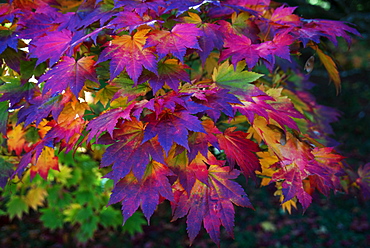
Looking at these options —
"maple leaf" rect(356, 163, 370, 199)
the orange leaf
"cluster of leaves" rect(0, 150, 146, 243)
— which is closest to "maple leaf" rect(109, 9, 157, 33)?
the orange leaf

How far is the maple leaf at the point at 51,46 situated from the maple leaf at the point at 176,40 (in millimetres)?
335

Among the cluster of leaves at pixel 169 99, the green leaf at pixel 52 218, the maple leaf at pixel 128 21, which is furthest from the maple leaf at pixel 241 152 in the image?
the green leaf at pixel 52 218

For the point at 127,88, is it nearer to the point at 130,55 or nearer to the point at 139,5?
the point at 130,55

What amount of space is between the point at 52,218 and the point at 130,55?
2.80 metres

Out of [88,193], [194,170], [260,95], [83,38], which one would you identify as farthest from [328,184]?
[88,193]

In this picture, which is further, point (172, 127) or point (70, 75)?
point (70, 75)

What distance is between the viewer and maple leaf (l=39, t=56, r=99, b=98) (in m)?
1.10

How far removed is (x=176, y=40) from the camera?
3.57 feet

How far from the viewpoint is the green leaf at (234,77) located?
3.83 ft

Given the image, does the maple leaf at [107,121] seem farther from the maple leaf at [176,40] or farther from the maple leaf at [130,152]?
the maple leaf at [176,40]

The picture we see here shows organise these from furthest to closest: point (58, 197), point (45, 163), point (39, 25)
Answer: point (58, 197), point (45, 163), point (39, 25)

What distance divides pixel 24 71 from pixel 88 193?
190 cm

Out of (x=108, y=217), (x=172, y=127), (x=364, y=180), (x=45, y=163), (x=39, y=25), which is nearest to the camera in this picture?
(x=172, y=127)

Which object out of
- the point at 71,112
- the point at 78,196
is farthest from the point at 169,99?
the point at 78,196
